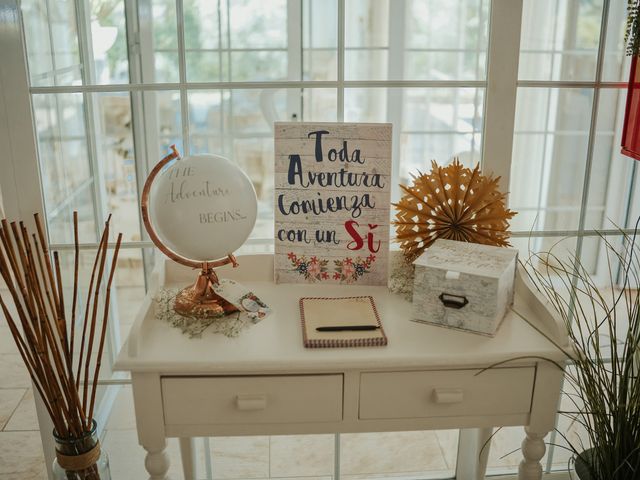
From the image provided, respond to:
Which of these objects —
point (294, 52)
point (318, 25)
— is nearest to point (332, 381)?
point (294, 52)

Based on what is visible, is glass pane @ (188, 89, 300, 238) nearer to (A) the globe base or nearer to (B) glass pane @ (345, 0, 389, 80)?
(B) glass pane @ (345, 0, 389, 80)

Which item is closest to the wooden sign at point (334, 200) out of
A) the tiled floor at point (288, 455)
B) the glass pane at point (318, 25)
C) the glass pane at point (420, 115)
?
the tiled floor at point (288, 455)

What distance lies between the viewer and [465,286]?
4.60 feet

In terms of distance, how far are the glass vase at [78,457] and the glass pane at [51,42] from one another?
92 cm

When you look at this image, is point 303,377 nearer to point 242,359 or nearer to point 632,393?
point 242,359

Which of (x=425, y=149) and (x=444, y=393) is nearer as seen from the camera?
(x=444, y=393)

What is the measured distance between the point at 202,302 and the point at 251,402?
0.27 metres

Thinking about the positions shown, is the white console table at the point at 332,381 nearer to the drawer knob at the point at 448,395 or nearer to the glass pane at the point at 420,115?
the drawer knob at the point at 448,395

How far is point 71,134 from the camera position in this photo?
2074 mm

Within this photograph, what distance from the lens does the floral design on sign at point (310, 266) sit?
5.38ft

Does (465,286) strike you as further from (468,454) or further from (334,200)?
(468,454)

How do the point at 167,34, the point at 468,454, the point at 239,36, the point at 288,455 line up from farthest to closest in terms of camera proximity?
the point at 167,34
the point at 239,36
the point at 288,455
the point at 468,454

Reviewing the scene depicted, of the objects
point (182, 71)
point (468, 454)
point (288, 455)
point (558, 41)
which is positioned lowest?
point (288, 455)

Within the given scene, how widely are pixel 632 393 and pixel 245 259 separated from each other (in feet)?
3.11
